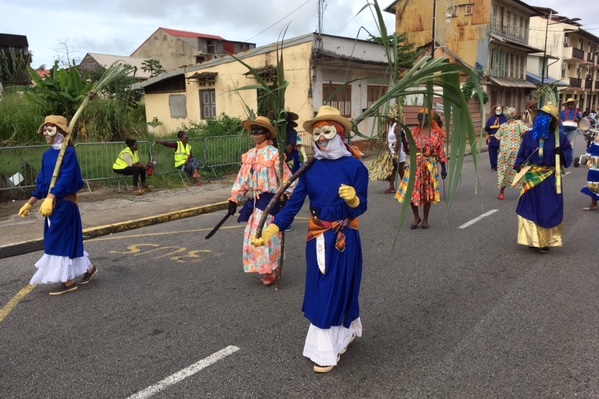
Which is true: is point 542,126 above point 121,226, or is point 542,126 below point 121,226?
above

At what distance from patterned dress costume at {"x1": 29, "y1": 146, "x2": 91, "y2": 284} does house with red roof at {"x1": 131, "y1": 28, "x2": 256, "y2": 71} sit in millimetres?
42404

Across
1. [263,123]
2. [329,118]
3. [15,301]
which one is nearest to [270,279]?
[263,123]

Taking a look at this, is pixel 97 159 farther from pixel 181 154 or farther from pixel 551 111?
pixel 551 111

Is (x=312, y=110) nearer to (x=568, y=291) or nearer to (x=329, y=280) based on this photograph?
(x=568, y=291)

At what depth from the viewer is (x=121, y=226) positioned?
825cm

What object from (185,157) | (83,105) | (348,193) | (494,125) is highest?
(83,105)

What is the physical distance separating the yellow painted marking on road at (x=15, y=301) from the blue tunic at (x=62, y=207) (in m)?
0.55

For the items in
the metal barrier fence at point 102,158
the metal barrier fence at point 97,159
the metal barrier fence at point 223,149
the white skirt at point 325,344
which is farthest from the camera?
the metal barrier fence at point 223,149

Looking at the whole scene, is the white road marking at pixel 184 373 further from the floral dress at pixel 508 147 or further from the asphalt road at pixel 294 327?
the floral dress at pixel 508 147

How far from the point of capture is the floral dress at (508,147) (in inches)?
409

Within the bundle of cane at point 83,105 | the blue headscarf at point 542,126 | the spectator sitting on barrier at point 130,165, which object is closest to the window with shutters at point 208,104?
the spectator sitting on barrier at point 130,165

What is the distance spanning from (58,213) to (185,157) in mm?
7380

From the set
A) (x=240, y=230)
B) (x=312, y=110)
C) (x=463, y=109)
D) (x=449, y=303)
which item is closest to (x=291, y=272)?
(x=449, y=303)

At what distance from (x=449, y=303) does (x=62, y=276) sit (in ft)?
12.6
